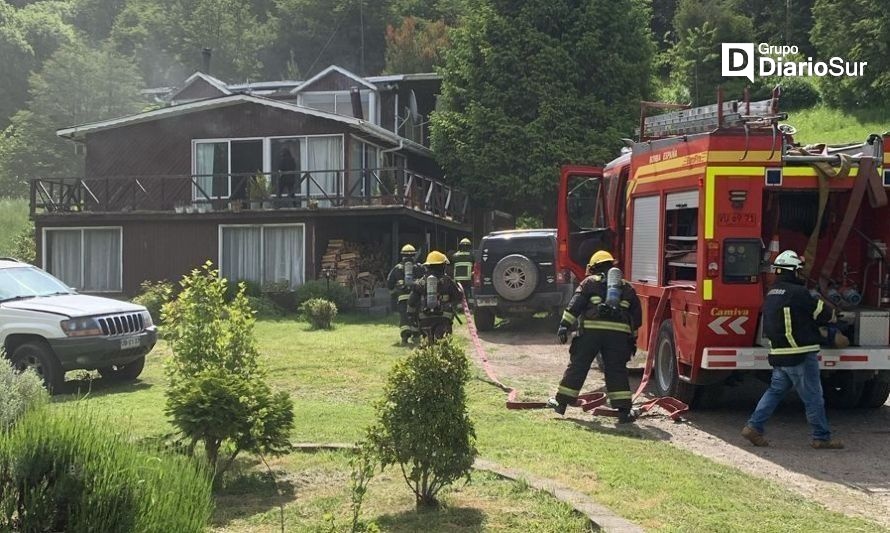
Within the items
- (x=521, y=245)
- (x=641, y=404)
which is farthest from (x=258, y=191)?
(x=641, y=404)

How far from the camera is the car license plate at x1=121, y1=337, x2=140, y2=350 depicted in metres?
11.9

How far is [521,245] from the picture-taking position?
18594 millimetres

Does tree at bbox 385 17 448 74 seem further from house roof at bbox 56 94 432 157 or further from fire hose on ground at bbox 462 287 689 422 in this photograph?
fire hose on ground at bbox 462 287 689 422

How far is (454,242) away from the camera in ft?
115

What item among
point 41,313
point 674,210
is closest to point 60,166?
point 41,313

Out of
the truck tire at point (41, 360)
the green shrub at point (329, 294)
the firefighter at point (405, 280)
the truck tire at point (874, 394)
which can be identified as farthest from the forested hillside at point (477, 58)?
the truck tire at point (41, 360)

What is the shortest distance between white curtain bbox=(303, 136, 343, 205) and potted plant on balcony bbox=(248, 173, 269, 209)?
1.43m

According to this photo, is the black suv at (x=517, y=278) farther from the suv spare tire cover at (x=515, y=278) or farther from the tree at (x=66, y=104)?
the tree at (x=66, y=104)

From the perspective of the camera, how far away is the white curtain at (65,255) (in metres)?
26.6

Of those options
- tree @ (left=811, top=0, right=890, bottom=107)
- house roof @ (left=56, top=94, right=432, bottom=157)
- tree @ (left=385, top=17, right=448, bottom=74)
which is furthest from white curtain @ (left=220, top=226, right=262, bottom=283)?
tree @ (left=385, top=17, right=448, bottom=74)

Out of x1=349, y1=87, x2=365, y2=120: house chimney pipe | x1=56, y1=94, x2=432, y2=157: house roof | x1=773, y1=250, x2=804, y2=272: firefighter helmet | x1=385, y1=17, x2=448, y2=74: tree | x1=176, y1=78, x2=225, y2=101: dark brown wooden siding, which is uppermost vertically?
x1=385, y1=17, x2=448, y2=74: tree

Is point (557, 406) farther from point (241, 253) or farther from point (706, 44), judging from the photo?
point (706, 44)

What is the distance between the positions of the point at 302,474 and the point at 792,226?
6.29 metres

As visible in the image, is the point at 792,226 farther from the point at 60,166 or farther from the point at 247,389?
the point at 60,166
